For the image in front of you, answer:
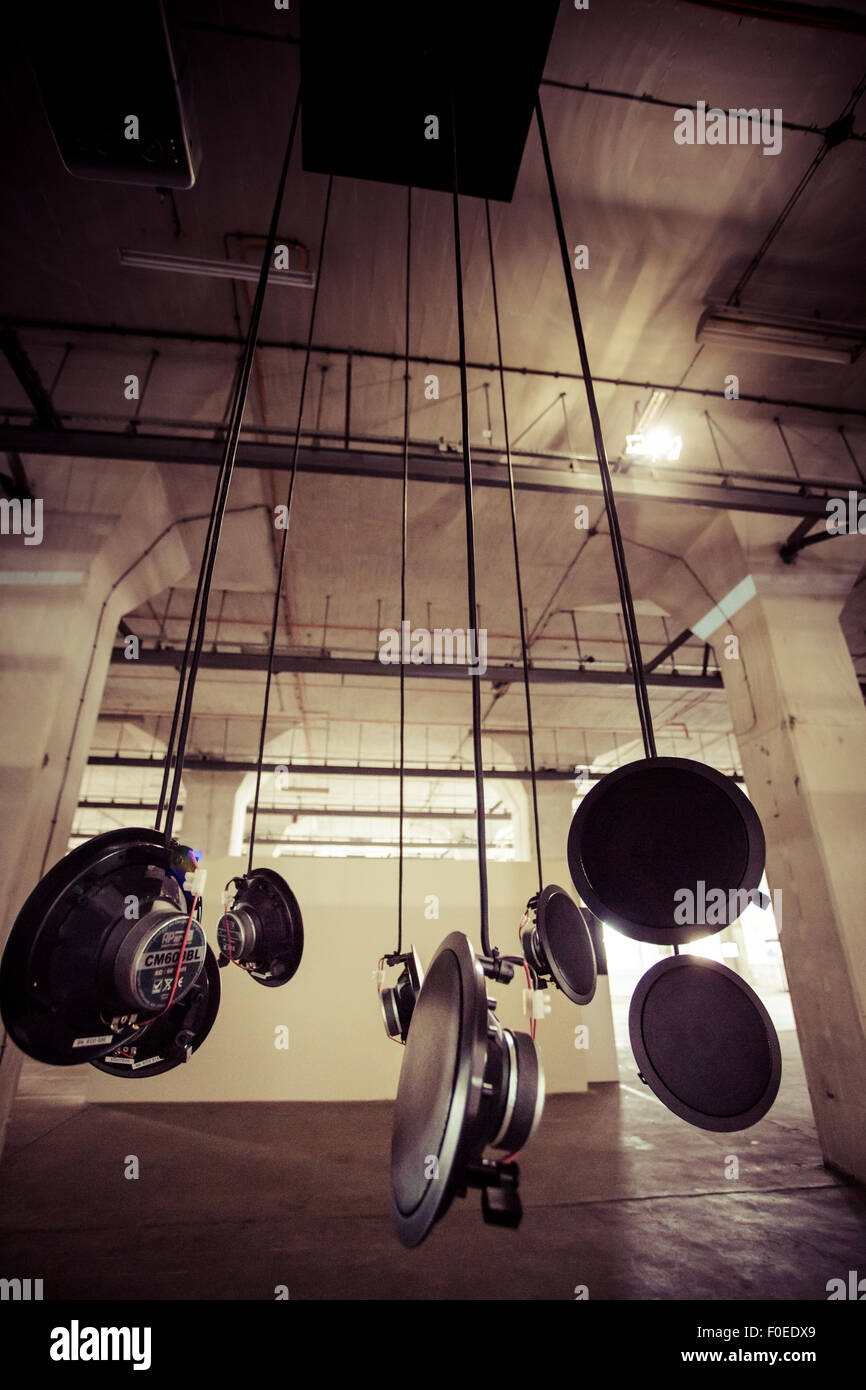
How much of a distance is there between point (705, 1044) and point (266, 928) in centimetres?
142

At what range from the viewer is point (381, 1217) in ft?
11.9

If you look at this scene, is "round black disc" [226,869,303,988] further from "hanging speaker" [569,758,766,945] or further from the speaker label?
"hanging speaker" [569,758,766,945]

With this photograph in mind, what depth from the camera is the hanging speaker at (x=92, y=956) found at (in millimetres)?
1065

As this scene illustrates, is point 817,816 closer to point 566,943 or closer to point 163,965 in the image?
point 566,943

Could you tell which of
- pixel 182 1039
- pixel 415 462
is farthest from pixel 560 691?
pixel 182 1039

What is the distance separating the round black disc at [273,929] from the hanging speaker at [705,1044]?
1155 millimetres

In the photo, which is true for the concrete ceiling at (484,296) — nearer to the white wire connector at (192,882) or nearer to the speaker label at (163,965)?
the white wire connector at (192,882)

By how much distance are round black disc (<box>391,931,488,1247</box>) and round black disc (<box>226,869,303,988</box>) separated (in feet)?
3.59

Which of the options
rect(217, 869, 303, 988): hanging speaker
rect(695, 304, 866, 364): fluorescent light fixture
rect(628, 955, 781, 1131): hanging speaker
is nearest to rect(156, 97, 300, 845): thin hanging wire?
rect(217, 869, 303, 988): hanging speaker

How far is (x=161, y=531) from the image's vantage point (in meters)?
5.35

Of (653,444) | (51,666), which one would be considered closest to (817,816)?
(653,444)
